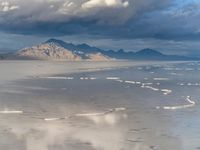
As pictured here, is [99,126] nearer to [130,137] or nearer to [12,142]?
[130,137]

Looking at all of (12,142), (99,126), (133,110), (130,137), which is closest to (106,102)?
(133,110)

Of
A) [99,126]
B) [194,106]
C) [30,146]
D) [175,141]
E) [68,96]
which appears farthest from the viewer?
[68,96]

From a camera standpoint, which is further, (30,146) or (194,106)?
(194,106)

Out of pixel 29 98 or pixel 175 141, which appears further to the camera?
pixel 29 98

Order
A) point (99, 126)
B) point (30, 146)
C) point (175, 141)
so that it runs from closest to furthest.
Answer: point (30, 146)
point (175, 141)
point (99, 126)

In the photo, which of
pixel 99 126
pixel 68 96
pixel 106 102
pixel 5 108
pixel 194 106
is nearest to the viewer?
pixel 99 126


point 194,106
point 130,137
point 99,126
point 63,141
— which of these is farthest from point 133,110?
point 63,141

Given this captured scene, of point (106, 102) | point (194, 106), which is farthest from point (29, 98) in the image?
point (194, 106)

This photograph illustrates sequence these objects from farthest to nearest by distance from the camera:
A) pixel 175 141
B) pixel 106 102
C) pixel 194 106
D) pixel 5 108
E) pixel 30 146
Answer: pixel 106 102 → pixel 194 106 → pixel 5 108 → pixel 175 141 → pixel 30 146

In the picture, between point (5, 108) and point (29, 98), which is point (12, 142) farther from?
point (29, 98)
